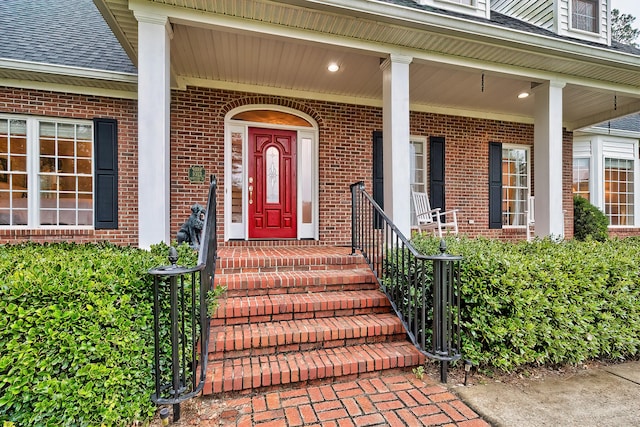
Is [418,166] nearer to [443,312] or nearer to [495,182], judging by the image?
[495,182]

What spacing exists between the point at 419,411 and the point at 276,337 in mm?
1083

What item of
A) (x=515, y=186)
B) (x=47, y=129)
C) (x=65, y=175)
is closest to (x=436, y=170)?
(x=515, y=186)

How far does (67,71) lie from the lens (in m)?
4.32

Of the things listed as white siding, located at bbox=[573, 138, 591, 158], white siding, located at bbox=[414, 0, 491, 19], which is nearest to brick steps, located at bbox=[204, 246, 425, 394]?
white siding, located at bbox=[414, 0, 491, 19]

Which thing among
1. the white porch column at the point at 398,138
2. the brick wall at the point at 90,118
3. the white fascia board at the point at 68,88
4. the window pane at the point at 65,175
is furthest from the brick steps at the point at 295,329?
the white fascia board at the point at 68,88

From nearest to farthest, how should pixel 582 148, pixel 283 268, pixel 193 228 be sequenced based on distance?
pixel 193 228
pixel 283 268
pixel 582 148

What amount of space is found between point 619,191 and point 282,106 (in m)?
9.00

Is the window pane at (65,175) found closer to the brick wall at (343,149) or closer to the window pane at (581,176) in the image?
the brick wall at (343,149)

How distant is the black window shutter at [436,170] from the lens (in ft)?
19.9

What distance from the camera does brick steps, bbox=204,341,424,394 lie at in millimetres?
2119

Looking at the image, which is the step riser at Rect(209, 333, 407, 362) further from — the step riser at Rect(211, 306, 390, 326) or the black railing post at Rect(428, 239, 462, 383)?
the black railing post at Rect(428, 239, 462, 383)

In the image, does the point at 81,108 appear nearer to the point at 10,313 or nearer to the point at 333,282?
the point at 10,313

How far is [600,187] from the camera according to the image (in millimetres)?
8031

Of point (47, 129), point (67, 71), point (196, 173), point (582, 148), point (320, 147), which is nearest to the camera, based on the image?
point (67, 71)
